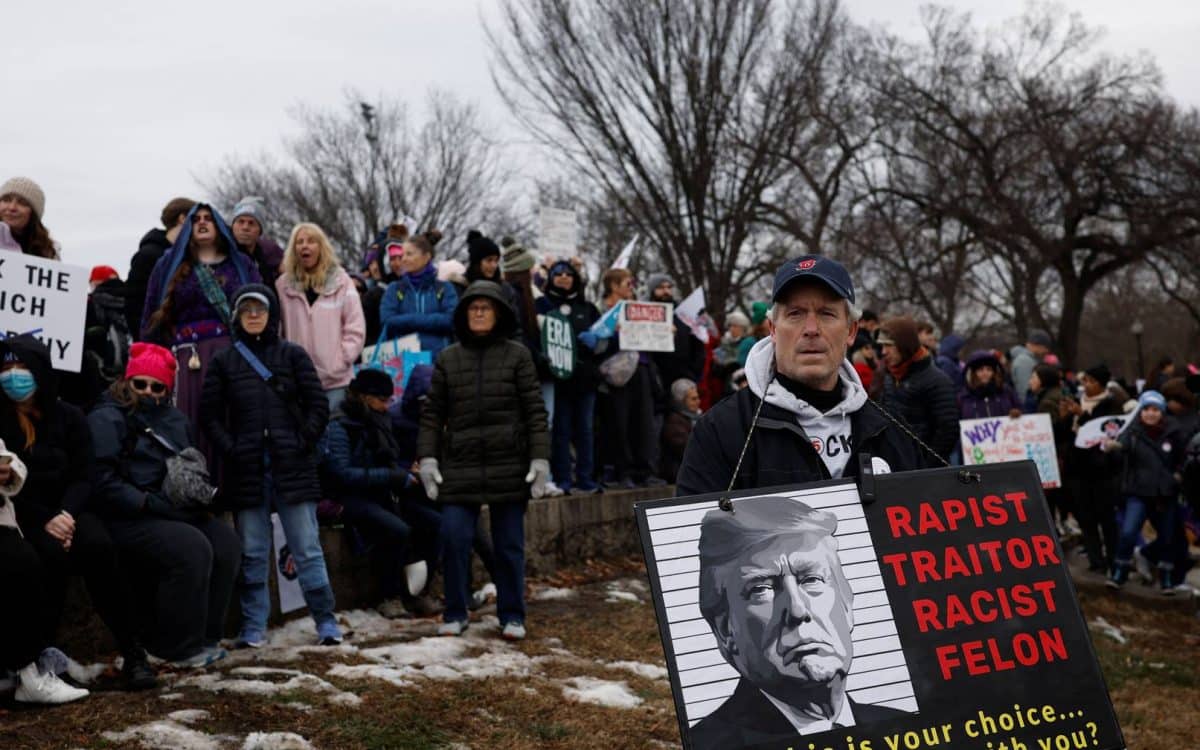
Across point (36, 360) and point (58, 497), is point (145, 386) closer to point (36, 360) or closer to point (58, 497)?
point (36, 360)

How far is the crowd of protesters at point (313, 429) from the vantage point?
5.53m

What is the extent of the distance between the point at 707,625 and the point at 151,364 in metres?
4.66

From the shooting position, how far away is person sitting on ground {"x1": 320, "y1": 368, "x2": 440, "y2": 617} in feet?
24.7

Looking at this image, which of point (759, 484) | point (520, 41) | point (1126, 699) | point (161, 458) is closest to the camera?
point (759, 484)

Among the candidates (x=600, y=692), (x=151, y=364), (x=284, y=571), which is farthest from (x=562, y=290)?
(x=600, y=692)

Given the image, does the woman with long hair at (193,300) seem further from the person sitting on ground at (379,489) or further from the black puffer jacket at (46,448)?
the black puffer jacket at (46,448)

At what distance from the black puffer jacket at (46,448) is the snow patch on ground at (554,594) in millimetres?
3771

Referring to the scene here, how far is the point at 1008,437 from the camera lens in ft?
34.1

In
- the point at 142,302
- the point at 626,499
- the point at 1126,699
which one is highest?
the point at 142,302

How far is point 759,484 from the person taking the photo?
2.91 metres

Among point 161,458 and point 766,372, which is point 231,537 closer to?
point 161,458

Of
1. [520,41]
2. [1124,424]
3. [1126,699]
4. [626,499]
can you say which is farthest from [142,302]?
[520,41]

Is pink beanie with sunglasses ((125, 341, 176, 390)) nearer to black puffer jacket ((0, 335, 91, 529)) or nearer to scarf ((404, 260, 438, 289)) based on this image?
black puffer jacket ((0, 335, 91, 529))

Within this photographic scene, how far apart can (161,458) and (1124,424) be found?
8522mm
